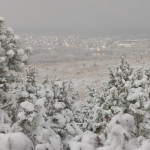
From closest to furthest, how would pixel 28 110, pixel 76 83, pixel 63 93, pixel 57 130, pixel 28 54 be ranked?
pixel 28 110 < pixel 28 54 < pixel 57 130 < pixel 63 93 < pixel 76 83

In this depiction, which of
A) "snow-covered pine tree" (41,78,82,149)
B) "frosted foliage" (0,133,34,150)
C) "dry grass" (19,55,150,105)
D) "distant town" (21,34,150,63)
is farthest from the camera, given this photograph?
"distant town" (21,34,150,63)

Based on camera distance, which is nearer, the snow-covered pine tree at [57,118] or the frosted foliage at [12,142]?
the frosted foliage at [12,142]

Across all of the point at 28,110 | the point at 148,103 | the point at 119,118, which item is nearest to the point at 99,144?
the point at 119,118

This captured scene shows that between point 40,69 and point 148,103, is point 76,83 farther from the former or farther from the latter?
point 148,103

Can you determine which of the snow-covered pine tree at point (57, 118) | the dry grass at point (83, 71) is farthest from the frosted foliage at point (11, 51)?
the dry grass at point (83, 71)

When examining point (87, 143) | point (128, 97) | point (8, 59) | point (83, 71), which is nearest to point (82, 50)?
point (83, 71)

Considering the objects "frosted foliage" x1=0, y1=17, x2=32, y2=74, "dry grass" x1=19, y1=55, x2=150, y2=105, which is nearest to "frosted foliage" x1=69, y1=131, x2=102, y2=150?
"frosted foliage" x1=0, y1=17, x2=32, y2=74

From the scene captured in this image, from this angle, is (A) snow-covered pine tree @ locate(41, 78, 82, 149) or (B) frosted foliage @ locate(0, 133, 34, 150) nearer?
(B) frosted foliage @ locate(0, 133, 34, 150)

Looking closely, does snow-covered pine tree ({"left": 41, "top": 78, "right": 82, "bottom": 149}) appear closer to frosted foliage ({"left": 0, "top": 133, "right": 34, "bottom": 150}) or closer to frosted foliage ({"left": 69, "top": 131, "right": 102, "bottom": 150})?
frosted foliage ({"left": 69, "top": 131, "right": 102, "bottom": 150})

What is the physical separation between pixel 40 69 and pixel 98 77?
1370 centimetres

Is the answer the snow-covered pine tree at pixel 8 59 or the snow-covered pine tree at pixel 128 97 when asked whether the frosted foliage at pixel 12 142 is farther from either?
the snow-covered pine tree at pixel 128 97

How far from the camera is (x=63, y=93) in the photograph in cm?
671

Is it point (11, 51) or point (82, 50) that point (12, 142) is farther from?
point (82, 50)

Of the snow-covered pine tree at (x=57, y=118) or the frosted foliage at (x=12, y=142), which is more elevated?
the frosted foliage at (x=12, y=142)
